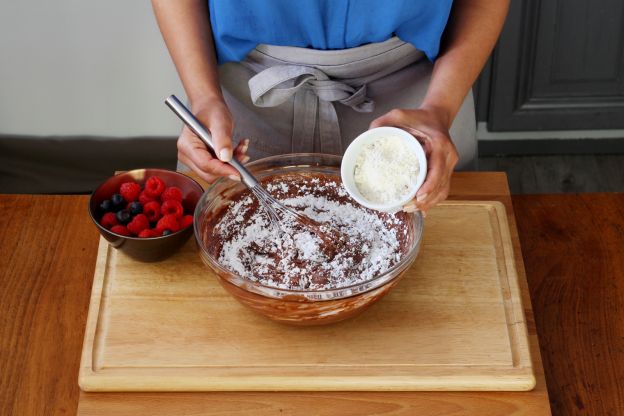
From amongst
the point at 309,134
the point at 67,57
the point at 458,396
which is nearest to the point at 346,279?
the point at 458,396

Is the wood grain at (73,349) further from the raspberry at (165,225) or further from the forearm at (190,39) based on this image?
the forearm at (190,39)

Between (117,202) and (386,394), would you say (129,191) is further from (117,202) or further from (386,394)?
(386,394)

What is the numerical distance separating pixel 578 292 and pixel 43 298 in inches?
32.4

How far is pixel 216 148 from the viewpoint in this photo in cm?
108

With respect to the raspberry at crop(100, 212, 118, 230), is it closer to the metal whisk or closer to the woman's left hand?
the metal whisk

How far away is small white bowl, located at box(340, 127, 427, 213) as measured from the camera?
104 centimetres

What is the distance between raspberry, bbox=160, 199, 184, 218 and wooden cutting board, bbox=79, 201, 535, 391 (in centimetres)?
7

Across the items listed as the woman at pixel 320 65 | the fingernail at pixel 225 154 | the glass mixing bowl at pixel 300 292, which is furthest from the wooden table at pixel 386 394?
the fingernail at pixel 225 154

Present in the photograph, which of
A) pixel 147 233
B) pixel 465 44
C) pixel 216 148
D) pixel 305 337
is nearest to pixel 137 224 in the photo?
pixel 147 233

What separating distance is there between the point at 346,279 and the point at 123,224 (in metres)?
0.33

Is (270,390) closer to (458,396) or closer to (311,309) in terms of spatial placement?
(311,309)

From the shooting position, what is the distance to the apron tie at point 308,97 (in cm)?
129

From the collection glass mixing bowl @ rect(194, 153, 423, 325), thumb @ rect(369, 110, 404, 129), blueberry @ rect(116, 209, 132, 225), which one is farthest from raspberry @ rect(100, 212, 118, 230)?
thumb @ rect(369, 110, 404, 129)

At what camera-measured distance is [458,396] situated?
1.02 metres
